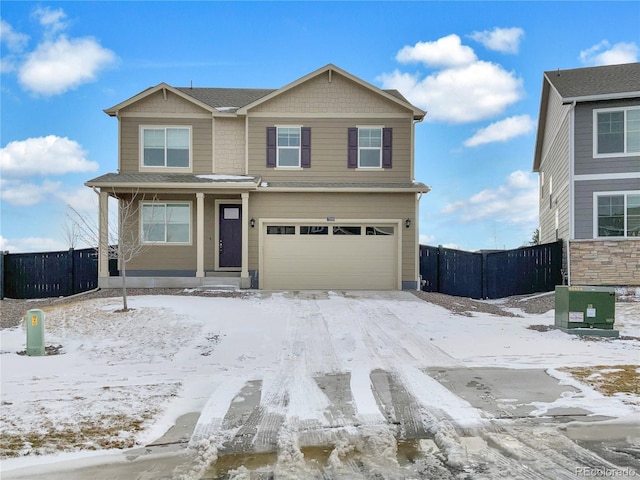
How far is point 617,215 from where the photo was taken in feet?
53.6

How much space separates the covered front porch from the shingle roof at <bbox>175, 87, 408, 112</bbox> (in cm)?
297

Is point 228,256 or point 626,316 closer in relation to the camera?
point 626,316

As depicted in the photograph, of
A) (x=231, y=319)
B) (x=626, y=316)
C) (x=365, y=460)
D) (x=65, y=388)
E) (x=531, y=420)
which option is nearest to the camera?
(x=365, y=460)

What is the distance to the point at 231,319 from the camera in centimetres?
1066

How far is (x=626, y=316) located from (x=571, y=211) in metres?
5.06

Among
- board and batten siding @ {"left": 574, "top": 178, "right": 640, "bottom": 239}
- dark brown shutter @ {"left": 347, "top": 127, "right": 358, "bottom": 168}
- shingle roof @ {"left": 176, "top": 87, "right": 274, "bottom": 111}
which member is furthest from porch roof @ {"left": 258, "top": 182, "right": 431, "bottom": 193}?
board and batten siding @ {"left": 574, "top": 178, "right": 640, "bottom": 239}

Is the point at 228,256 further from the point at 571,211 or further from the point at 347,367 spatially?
the point at 571,211

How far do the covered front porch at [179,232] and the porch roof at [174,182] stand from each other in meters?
0.03

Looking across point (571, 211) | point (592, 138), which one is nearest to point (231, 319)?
point (571, 211)

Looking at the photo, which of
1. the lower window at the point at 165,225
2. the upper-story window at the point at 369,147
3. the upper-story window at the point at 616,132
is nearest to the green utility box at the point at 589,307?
the upper-story window at the point at 616,132

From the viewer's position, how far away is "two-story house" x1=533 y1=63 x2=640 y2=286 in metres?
16.2

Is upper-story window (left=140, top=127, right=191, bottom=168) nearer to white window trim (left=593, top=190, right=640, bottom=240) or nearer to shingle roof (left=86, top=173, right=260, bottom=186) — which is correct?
shingle roof (left=86, top=173, right=260, bottom=186)

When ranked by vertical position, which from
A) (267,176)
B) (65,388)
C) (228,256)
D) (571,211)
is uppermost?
(267,176)

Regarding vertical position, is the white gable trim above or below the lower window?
above
